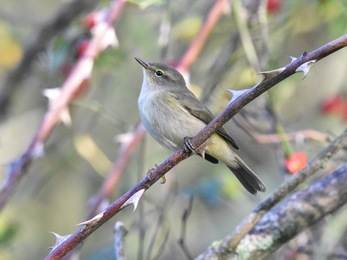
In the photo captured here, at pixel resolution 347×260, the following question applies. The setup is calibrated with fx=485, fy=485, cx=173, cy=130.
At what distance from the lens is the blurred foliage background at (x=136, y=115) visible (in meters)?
4.01

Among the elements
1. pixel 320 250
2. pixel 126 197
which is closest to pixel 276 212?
pixel 320 250

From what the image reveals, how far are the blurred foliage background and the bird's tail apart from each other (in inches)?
19.7

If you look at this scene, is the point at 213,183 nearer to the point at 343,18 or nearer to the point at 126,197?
the point at 343,18

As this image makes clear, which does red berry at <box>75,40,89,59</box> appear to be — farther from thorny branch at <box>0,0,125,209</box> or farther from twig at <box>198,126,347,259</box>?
twig at <box>198,126,347,259</box>

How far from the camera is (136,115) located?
6.16 m

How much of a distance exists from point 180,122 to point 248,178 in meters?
0.61

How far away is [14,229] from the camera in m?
3.82

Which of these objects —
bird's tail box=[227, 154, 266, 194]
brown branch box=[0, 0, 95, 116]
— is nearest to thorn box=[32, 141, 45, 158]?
bird's tail box=[227, 154, 266, 194]

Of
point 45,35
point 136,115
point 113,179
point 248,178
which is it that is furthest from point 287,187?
point 136,115

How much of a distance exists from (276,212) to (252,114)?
56.0 inches

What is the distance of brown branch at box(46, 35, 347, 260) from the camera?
148 cm

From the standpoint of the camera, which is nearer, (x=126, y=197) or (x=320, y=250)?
(x=126, y=197)

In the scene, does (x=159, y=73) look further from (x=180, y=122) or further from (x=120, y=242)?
(x=120, y=242)

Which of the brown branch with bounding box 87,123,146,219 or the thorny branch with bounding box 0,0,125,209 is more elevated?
the thorny branch with bounding box 0,0,125,209
